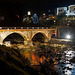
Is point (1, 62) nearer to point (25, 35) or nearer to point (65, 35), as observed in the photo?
point (25, 35)

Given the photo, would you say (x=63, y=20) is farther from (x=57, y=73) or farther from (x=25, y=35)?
(x=57, y=73)

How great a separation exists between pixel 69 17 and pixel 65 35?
23.4 meters

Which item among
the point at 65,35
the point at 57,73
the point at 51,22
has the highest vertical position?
the point at 51,22

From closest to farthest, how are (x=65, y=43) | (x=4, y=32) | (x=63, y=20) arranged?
(x=4, y=32)
(x=65, y=43)
(x=63, y=20)

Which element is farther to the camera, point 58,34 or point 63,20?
point 63,20

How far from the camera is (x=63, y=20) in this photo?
277ft

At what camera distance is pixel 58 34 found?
6881 centimetres

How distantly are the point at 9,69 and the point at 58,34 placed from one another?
2095 inches

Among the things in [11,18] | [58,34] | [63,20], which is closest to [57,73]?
[58,34]

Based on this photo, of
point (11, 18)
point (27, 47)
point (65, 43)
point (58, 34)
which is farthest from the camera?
point (11, 18)

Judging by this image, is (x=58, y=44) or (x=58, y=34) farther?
(x=58, y=34)

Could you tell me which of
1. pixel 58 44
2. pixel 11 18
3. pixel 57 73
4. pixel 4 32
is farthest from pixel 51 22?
pixel 57 73

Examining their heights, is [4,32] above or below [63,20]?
below

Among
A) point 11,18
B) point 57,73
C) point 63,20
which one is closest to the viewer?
point 57,73
